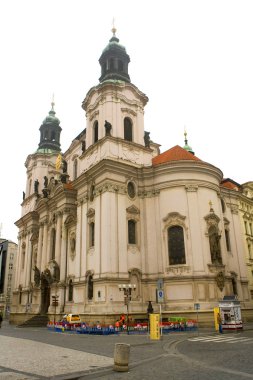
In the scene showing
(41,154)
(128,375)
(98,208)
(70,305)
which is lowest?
(128,375)

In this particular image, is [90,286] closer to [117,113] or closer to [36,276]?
[36,276]

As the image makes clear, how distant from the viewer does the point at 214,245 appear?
28.6 meters

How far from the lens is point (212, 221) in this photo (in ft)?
96.4

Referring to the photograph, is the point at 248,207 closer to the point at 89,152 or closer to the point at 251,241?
the point at 251,241

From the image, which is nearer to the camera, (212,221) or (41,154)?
(212,221)

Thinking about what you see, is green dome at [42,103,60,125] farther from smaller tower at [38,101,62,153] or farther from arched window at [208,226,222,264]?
arched window at [208,226,222,264]

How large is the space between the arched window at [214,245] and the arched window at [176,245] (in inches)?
94.0

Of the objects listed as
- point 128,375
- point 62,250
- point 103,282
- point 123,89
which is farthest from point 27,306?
point 128,375

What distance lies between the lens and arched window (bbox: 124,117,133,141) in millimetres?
34281

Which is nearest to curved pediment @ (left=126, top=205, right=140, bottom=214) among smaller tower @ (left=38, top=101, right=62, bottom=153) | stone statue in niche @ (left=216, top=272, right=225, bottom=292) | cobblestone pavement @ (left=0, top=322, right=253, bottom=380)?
stone statue in niche @ (left=216, top=272, right=225, bottom=292)

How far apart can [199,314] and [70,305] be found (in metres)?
12.0

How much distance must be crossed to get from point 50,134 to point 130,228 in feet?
86.6

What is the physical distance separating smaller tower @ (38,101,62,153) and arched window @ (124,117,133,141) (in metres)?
18.2

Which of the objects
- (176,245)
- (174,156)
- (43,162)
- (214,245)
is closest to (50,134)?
(43,162)
